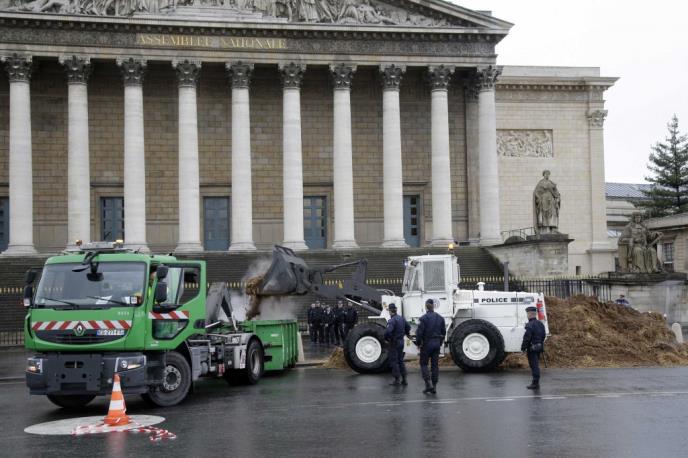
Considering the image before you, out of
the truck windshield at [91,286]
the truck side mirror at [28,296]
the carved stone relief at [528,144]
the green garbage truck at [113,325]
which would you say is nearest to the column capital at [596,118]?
the carved stone relief at [528,144]

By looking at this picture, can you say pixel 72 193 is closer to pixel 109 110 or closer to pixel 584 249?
pixel 109 110

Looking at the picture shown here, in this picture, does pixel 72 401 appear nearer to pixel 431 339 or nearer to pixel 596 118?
pixel 431 339

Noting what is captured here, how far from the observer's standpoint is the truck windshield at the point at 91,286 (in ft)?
51.3

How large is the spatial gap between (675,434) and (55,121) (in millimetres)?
36900

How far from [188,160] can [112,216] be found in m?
5.59

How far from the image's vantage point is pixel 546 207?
40.5 metres

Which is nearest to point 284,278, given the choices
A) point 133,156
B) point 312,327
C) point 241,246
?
point 312,327

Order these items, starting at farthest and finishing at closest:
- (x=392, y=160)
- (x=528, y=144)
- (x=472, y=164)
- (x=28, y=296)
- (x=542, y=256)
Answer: (x=528, y=144), (x=472, y=164), (x=392, y=160), (x=542, y=256), (x=28, y=296)

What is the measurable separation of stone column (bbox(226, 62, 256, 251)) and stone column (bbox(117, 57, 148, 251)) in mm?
4126

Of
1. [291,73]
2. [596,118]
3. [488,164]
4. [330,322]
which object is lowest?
[330,322]

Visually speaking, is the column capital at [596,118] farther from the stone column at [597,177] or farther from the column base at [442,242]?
the column base at [442,242]

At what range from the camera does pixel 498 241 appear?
4416 cm

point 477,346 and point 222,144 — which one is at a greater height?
point 222,144

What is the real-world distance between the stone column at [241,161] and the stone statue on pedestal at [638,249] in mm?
16503
